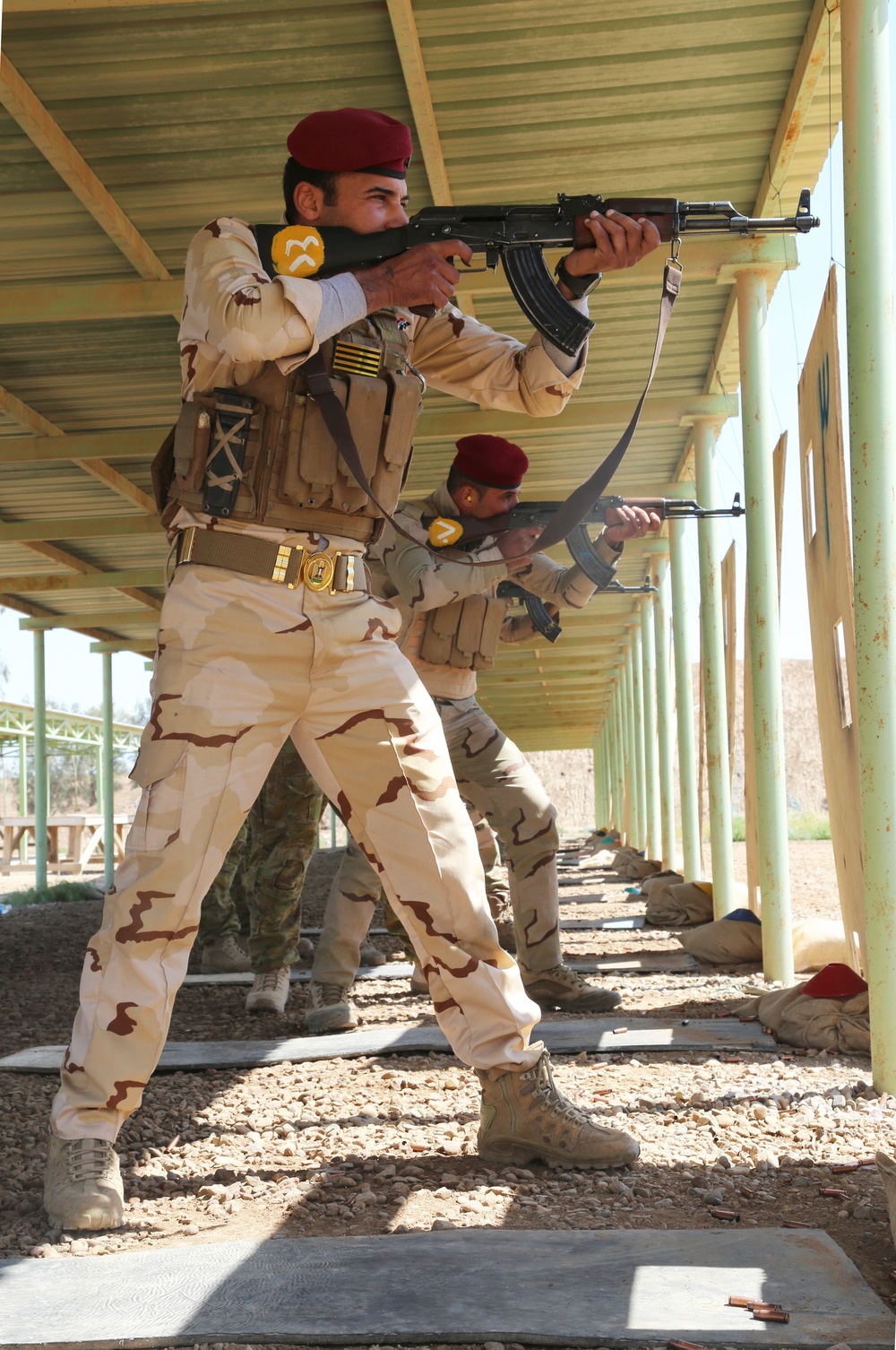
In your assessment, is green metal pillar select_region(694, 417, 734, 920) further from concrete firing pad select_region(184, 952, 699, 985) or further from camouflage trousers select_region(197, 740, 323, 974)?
camouflage trousers select_region(197, 740, 323, 974)

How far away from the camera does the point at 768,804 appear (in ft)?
19.2

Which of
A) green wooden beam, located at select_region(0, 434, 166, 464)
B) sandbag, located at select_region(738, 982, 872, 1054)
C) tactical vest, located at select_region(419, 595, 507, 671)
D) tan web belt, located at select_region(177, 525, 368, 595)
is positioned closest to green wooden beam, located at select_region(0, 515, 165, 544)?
green wooden beam, located at select_region(0, 434, 166, 464)

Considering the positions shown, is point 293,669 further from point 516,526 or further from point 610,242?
point 516,526

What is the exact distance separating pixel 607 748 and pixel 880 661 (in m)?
25.9

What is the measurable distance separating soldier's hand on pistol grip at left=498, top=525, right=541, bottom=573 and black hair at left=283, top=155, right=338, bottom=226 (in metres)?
2.35

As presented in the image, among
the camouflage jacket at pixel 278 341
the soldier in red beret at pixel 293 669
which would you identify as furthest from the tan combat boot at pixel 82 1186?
the camouflage jacket at pixel 278 341

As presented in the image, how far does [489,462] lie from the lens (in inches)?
192

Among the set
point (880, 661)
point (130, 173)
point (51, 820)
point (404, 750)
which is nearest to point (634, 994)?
point (880, 661)

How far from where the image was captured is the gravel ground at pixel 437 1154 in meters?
2.34

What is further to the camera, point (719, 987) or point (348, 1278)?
point (719, 987)

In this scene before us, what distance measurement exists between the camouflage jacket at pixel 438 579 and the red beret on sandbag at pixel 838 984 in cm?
167

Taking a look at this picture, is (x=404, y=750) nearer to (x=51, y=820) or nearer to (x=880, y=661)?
(x=880, y=661)

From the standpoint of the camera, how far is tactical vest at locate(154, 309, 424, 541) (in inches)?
98.6

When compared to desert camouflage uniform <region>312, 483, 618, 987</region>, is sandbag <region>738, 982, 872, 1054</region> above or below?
below
